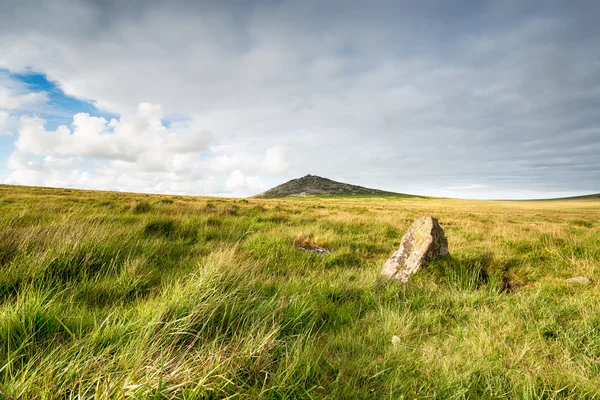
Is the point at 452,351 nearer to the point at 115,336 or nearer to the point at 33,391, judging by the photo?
the point at 115,336

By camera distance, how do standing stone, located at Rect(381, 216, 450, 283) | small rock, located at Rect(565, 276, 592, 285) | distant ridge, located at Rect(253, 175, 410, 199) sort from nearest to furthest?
1. small rock, located at Rect(565, 276, 592, 285)
2. standing stone, located at Rect(381, 216, 450, 283)
3. distant ridge, located at Rect(253, 175, 410, 199)

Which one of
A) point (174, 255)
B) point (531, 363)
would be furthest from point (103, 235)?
point (531, 363)

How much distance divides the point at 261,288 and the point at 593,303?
4.67 metres

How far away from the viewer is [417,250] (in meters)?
5.65

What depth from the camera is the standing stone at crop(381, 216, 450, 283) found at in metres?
5.41

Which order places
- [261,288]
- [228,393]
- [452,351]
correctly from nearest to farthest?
[228,393] → [452,351] → [261,288]

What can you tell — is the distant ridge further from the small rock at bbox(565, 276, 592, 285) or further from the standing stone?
the small rock at bbox(565, 276, 592, 285)

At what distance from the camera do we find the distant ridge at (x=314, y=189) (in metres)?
149

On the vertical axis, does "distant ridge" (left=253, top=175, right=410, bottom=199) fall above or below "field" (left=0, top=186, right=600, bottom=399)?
above

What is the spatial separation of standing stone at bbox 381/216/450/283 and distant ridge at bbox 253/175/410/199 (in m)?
138

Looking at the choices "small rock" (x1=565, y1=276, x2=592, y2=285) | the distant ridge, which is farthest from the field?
the distant ridge

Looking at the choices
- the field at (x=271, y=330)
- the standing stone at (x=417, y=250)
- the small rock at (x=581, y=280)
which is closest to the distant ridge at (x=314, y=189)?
the standing stone at (x=417, y=250)

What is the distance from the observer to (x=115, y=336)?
6.91 ft

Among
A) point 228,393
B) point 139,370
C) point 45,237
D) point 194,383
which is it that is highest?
point 45,237
